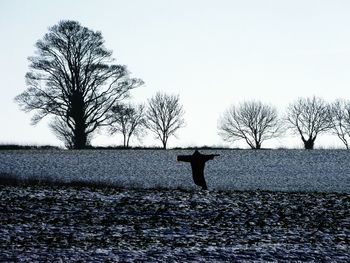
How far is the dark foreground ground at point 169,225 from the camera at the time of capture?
11.5 metres

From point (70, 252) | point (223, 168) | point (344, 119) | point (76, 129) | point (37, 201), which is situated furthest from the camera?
point (344, 119)

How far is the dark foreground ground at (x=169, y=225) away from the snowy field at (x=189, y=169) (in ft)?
16.2

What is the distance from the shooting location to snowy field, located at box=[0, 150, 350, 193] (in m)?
27.5

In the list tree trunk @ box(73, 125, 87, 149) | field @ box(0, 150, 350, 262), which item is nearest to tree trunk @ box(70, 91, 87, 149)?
tree trunk @ box(73, 125, 87, 149)

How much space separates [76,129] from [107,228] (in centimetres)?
3990

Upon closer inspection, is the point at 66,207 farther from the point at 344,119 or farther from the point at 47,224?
the point at 344,119

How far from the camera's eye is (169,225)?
14.8 metres

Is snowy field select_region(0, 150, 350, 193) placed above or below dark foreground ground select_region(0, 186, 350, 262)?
above

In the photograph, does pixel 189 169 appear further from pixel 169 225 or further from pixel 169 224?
pixel 169 225

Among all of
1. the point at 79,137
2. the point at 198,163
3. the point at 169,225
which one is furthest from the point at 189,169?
the point at 169,225

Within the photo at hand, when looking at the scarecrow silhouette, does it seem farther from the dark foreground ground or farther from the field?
the dark foreground ground

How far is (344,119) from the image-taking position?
8919cm

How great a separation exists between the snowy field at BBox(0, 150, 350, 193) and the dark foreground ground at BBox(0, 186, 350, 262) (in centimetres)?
495

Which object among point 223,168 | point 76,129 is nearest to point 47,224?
point 223,168
